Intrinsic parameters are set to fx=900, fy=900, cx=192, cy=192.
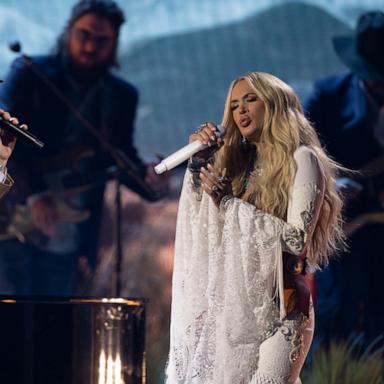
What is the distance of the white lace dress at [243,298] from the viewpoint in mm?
2736

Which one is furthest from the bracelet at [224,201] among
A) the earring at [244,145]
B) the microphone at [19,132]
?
the microphone at [19,132]

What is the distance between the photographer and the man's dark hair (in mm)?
5746

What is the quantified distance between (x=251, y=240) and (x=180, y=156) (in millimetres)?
343

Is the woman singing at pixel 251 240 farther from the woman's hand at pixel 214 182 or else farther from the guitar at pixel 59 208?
the guitar at pixel 59 208

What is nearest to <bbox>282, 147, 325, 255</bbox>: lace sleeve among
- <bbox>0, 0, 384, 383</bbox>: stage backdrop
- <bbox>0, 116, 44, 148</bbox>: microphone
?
<bbox>0, 116, 44, 148</bbox>: microphone

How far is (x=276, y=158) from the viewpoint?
9.59ft

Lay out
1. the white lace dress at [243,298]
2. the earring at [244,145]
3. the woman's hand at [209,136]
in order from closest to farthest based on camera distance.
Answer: the white lace dress at [243,298]
the woman's hand at [209,136]
the earring at [244,145]

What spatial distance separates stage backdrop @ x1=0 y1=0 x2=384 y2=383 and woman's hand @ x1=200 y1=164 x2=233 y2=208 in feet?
9.32

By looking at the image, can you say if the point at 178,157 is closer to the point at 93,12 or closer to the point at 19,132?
the point at 19,132

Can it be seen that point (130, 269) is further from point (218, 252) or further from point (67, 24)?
point (218, 252)

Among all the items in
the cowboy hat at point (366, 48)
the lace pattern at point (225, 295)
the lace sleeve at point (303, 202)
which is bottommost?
the lace pattern at point (225, 295)

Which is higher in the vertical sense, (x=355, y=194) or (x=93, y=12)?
(x=93, y=12)

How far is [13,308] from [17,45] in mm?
2752

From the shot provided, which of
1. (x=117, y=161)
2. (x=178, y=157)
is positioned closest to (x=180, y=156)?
(x=178, y=157)
